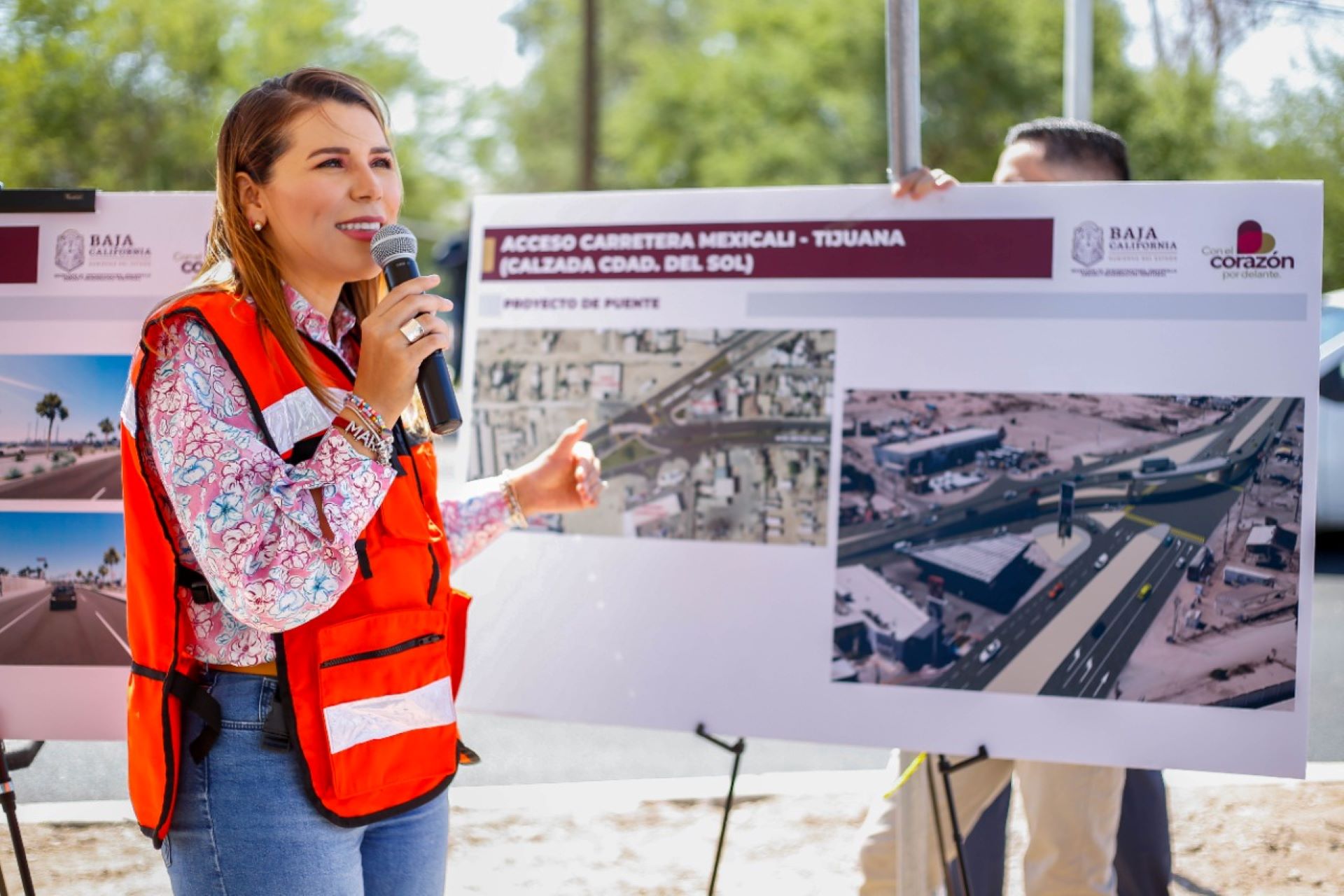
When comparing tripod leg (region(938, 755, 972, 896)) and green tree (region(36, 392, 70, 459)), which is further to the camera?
green tree (region(36, 392, 70, 459))

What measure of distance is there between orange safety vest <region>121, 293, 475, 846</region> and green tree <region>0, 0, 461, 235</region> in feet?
59.2

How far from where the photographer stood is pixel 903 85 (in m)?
2.44

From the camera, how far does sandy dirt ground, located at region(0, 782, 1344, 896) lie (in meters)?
3.59

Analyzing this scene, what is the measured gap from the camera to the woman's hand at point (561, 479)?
2332 millimetres

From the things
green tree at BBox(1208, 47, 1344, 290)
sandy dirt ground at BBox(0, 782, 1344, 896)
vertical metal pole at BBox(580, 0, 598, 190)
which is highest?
vertical metal pole at BBox(580, 0, 598, 190)

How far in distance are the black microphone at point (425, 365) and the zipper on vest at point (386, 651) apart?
0.99 feet

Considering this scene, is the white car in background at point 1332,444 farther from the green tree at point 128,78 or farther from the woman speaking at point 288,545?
the green tree at point 128,78

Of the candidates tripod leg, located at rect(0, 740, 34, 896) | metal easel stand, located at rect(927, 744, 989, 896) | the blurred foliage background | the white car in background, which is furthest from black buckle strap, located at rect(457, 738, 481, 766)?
the blurred foliage background

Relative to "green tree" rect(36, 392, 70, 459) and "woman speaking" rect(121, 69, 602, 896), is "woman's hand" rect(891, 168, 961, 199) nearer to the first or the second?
"woman speaking" rect(121, 69, 602, 896)

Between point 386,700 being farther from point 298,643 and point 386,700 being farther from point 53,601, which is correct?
point 53,601

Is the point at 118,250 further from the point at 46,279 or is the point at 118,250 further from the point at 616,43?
the point at 616,43

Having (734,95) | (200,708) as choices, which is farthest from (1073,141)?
(734,95)

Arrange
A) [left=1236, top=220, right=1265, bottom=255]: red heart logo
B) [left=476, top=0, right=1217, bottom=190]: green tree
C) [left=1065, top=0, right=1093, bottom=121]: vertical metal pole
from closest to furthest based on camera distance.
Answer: [left=1236, top=220, right=1265, bottom=255]: red heart logo, [left=1065, top=0, right=1093, bottom=121]: vertical metal pole, [left=476, top=0, right=1217, bottom=190]: green tree

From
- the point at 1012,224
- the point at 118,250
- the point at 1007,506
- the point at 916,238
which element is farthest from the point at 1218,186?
the point at 118,250
